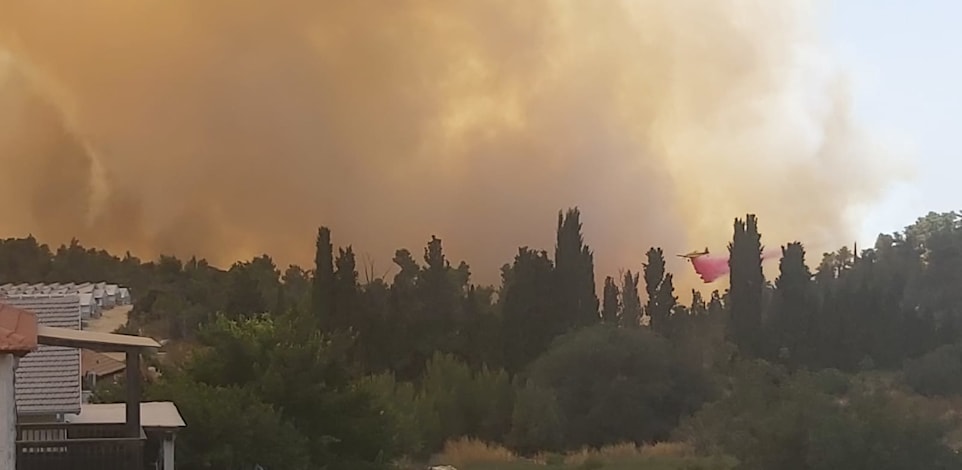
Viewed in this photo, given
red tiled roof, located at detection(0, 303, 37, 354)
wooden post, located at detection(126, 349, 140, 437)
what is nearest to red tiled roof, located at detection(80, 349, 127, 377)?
wooden post, located at detection(126, 349, 140, 437)

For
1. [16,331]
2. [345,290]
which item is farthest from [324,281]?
[16,331]

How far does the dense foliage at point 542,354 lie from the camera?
995 inches

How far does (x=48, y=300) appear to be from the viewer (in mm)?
Answer: 20234

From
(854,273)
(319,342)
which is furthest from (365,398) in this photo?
(854,273)

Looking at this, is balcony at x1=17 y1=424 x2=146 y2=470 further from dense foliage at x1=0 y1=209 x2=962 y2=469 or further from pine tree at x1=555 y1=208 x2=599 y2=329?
pine tree at x1=555 y1=208 x2=599 y2=329

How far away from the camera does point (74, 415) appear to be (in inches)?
770

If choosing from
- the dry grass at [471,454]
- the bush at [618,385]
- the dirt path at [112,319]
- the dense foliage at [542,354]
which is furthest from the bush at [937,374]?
the dirt path at [112,319]

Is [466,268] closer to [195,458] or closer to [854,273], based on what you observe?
[854,273]

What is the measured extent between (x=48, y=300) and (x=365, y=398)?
778 cm

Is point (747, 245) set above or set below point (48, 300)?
above

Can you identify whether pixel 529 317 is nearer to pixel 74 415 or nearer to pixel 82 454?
pixel 74 415

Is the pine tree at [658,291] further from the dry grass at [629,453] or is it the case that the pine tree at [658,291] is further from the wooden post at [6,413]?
the wooden post at [6,413]

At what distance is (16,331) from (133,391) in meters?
6.98

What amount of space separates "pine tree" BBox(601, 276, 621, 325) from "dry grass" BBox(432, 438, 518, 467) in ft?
84.4
